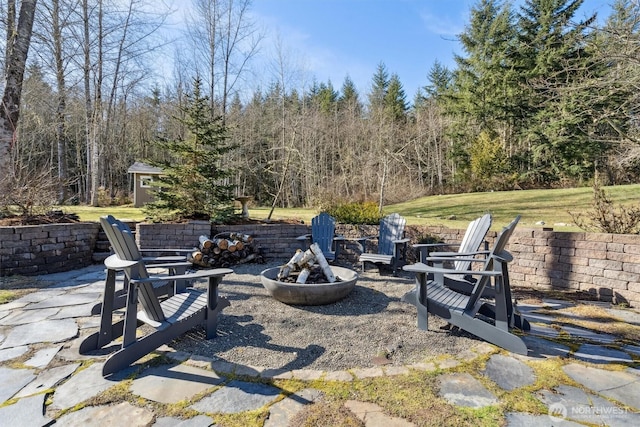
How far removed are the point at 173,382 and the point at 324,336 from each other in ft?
3.66

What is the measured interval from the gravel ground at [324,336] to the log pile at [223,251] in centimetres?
158

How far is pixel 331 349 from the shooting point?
237 cm

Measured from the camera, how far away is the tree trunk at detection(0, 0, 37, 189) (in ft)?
17.5

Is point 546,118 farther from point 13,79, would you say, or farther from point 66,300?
point 13,79

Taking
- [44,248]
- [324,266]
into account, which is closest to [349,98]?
[44,248]

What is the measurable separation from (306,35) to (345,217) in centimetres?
733

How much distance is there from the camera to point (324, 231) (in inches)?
209

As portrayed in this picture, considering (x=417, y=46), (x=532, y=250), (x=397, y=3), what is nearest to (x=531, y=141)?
(x=417, y=46)

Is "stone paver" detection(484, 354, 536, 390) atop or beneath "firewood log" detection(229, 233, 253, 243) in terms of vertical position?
beneath

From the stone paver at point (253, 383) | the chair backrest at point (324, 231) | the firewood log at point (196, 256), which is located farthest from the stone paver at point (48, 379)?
the chair backrest at point (324, 231)

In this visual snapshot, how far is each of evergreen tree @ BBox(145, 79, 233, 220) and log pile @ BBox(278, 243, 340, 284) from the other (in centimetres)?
239

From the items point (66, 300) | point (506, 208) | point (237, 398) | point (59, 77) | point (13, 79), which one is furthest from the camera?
point (506, 208)

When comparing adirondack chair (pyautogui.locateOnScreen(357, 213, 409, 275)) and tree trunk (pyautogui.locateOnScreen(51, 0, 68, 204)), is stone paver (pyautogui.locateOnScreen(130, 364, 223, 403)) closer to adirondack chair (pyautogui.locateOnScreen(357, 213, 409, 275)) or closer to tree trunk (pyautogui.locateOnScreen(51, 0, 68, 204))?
adirondack chair (pyautogui.locateOnScreen(357, 213, 409, 275))

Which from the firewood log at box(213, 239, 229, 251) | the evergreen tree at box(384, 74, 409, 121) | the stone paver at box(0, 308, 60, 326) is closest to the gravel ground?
the stone paver at box(0, 308, 60, 326)
